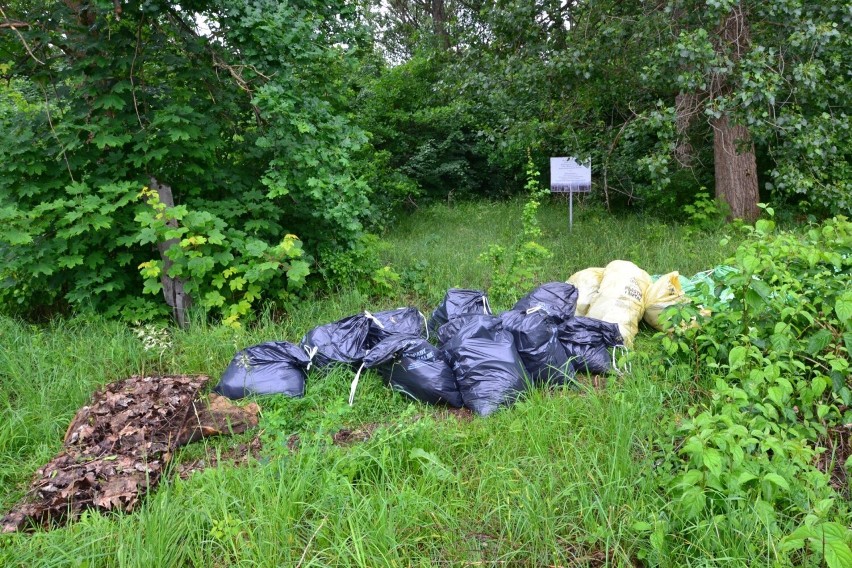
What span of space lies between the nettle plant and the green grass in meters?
0.14

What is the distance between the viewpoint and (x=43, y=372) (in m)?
3.73

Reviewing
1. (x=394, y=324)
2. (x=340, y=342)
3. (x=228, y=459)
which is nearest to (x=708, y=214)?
(x=394, y=324)

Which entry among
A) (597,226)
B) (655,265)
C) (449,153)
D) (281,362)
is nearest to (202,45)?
(281,362)

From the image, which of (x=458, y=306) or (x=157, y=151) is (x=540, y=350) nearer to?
(x=458, y=306)

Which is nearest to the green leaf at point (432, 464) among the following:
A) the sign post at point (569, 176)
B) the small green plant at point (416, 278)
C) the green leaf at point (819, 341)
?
the green leaf at point (819, 341)

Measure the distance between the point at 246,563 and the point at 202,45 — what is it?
425 centimetres

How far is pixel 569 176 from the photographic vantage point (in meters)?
7.64

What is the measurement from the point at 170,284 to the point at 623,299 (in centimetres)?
366

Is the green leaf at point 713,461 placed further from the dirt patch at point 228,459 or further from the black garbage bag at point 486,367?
the dirt patch at point 228,459

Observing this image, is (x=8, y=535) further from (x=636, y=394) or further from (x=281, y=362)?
(x=636, y=394)

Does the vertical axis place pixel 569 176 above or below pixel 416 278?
above

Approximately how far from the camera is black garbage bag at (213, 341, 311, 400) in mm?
3496

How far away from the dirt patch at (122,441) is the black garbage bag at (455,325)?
51.6 inches

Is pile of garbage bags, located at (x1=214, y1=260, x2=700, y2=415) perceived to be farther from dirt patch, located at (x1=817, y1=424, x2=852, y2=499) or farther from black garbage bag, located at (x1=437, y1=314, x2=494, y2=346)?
dirt patch, located at (x1=817, y1=424, x2=852, y2=499)
